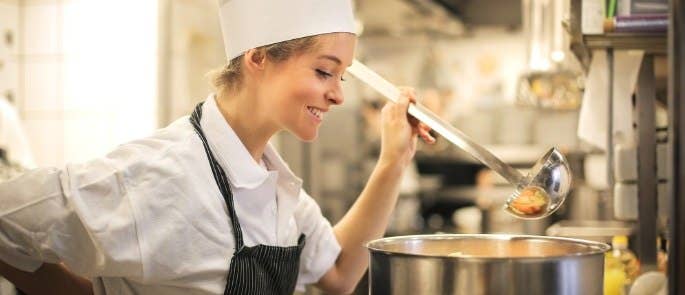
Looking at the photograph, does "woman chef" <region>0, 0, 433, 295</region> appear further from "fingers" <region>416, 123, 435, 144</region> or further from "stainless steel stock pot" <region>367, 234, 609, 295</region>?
"stainless steel stock pot" <region>367, 234, 609, 295</region>

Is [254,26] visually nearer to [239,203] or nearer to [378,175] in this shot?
[239,203]

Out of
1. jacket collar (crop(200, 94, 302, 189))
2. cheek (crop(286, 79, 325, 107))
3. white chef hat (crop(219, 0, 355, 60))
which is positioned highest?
white chef hat (crop(219, 0, 355, 60))

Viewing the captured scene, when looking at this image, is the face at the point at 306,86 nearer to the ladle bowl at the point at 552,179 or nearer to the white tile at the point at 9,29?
the ladle bowl at the point at 552,179

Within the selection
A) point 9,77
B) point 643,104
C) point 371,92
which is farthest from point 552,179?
point 371,92

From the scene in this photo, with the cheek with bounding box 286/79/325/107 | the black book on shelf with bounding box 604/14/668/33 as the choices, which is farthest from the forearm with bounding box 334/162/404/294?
the black book on shelf with bounding box 604/14/668/33

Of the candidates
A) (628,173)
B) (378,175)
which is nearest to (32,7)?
(378,175)

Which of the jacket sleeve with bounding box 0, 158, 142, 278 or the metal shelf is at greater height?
the metal shelf

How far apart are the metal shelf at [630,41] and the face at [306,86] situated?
0.63 meters

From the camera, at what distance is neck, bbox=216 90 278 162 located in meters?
1.45

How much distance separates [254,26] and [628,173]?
41.5 inches

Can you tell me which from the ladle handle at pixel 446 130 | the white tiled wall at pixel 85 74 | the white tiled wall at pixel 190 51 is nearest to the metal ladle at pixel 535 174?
the ladle handle at pixel 446 130

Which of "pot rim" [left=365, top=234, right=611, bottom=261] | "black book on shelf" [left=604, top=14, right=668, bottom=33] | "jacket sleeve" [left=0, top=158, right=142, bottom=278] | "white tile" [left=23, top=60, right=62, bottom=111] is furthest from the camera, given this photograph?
"white tile" [left=23, top=60, right=62, bottom=111]

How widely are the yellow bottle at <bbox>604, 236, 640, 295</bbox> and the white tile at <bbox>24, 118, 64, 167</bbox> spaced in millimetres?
2328

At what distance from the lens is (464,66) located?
701 centimetres
